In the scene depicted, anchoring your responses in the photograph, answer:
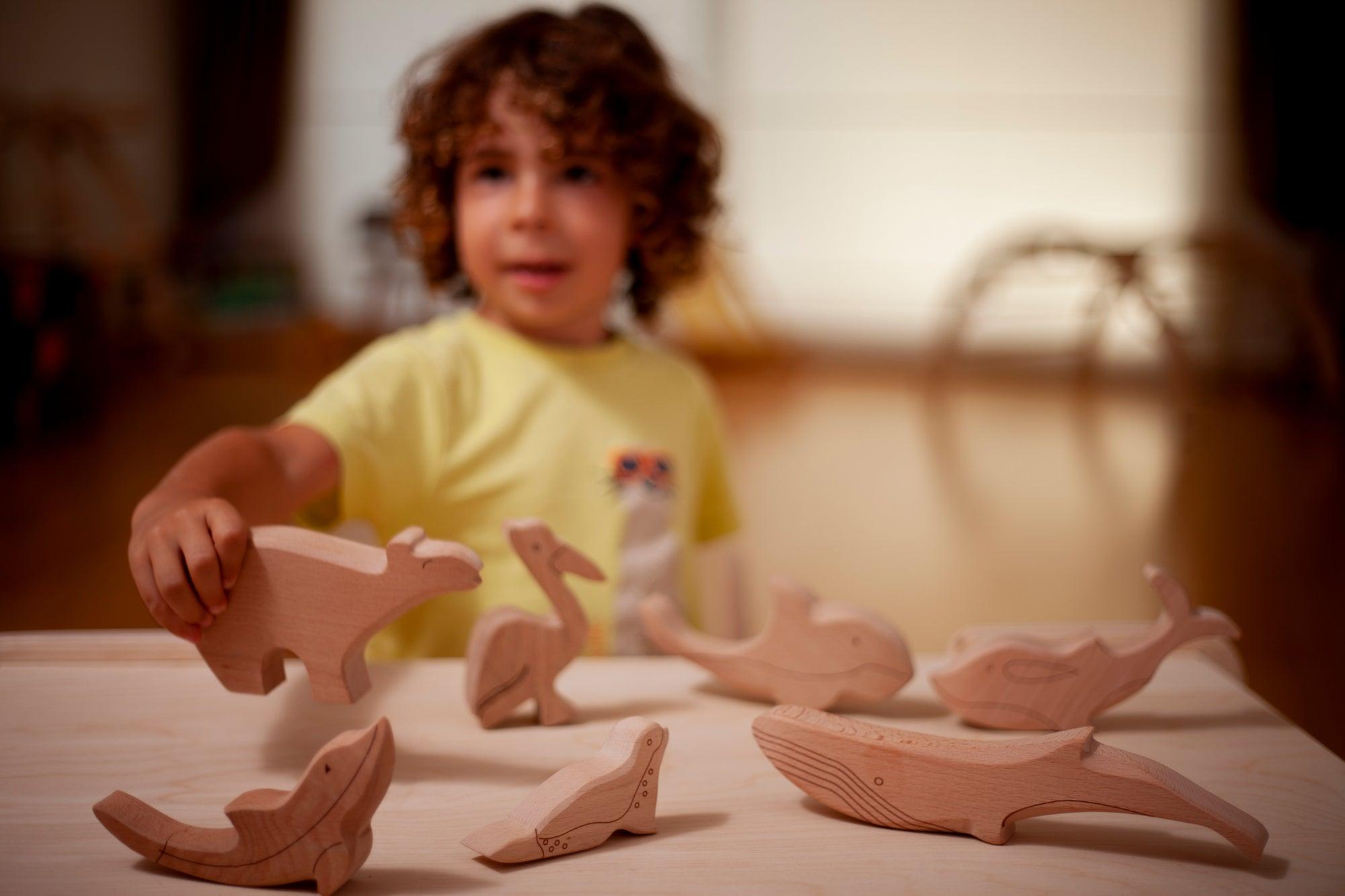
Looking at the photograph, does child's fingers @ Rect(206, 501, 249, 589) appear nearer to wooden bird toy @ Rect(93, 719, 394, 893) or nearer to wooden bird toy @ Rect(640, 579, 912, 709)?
wooden bird toy @ Rect(93, 719, 394, 893)

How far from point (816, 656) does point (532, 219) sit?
1.30 feet

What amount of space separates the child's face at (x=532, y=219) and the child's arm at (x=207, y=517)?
0.69 ft

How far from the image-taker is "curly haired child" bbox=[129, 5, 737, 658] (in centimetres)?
75

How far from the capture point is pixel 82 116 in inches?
146

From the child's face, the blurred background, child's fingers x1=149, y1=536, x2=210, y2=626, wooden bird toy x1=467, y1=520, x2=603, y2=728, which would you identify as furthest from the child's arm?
the blurred background

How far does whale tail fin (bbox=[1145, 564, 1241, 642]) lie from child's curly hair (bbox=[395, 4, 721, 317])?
49 cm

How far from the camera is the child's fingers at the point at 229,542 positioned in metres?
0.42

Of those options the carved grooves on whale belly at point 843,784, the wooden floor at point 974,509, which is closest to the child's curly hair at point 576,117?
the carved grooves on whale belly at point 843,784

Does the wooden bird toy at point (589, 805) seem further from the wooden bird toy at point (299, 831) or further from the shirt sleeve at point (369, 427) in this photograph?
the shirt sleeve at point (369, 427)

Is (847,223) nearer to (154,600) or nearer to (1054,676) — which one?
(1054,676)

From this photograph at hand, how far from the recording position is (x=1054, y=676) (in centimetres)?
49

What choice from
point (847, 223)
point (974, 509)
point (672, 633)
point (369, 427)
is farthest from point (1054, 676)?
point (847, 223)

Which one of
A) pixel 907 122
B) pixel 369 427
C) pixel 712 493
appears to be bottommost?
pixel 712 493

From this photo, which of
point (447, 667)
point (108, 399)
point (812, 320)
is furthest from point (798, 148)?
point (447, 667)
